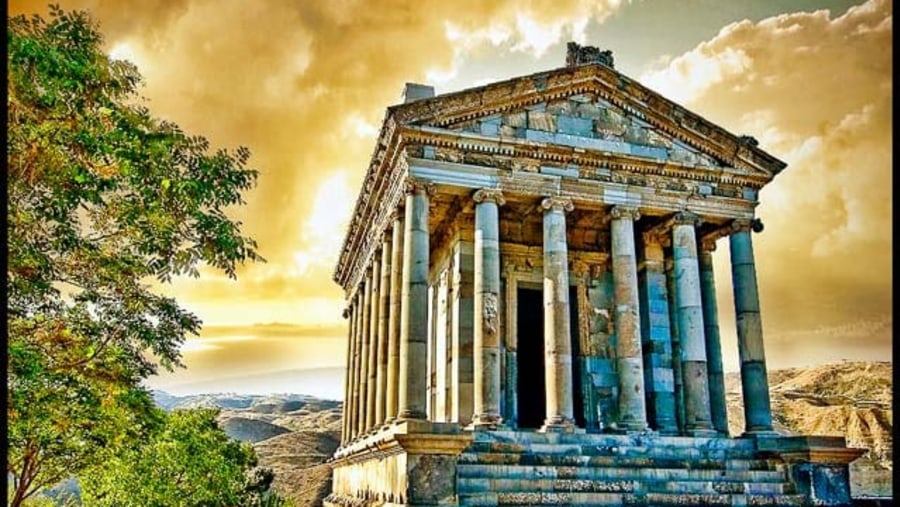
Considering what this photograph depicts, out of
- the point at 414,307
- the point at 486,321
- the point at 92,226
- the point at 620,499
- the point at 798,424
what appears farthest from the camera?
the point at 798,424

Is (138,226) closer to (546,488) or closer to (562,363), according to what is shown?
(546,488)

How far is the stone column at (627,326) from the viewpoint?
1727 centimetres

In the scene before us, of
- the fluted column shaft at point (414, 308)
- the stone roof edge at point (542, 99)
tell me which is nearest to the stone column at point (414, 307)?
the fluted column shaft at point (414, 308)

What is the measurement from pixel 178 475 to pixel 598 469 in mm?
16560

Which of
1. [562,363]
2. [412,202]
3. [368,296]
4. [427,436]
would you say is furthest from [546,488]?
[368,296]

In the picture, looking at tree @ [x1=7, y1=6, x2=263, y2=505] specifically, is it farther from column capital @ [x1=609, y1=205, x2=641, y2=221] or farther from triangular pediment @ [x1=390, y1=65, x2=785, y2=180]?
column capital @ [x1=609, y1=205, x2=641, y2=221]

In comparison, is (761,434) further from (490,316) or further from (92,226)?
(92,226)

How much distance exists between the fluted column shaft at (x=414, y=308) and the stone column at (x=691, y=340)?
22.3 feet

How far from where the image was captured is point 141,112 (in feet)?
29.8

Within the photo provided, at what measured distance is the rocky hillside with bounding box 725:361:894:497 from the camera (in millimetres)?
41000

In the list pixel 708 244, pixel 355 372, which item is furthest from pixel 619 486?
pixel 355 372

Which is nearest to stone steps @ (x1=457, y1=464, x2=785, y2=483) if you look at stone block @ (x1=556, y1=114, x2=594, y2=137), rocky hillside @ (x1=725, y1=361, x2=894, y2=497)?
stone block @ (x1=556, y1=114, x2=594, y2=137)

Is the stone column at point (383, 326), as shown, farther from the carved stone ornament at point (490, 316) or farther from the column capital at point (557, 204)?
the column capital at point (557, 204)

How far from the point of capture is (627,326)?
704 inches
